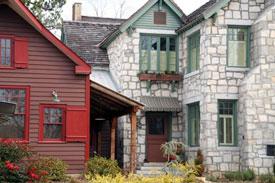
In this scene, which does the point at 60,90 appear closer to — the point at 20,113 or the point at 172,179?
the point at 20,113

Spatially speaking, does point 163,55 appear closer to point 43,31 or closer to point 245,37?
point 245,37

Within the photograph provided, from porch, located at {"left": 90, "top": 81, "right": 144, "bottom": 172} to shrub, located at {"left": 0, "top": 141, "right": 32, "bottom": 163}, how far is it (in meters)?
3.85

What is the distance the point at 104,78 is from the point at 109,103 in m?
4.97

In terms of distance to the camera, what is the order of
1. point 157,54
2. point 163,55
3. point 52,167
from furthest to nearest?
1. point 163,55
2. point 157,54
3. point 52,167

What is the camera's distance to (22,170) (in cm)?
1686

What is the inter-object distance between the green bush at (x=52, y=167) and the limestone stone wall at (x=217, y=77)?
5.95 m

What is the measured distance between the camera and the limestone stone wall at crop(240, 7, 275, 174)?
22.1 meters

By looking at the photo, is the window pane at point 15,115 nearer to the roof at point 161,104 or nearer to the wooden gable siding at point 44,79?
the wooden gable siding at point 44,79

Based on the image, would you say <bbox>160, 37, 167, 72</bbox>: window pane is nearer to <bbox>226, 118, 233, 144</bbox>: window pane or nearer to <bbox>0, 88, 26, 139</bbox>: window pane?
<bbox>226, 118, 233, 144</bbox>: window pane

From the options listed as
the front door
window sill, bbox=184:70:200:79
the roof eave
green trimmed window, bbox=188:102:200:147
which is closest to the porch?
the front door

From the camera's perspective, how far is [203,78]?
23.2m

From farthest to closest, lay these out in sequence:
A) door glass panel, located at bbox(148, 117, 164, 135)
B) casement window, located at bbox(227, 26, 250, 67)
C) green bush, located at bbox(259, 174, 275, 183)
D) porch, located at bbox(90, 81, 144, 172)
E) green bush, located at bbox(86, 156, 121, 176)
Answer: door glass panel, located at bbox(148, 117, 164, 135)
casement window, located at bbox(227, 26, 250, 67)
porch, located at bbox(90, 81, 144, 172)
green bush, located at bbox(259, 174, 275, 183)
green bush, located at bbox(86, 156, 121, 176)

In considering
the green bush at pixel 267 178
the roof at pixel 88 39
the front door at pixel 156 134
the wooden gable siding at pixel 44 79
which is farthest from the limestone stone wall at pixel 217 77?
the roof at pixel 88 39

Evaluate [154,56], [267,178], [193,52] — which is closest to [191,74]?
[193,52]
